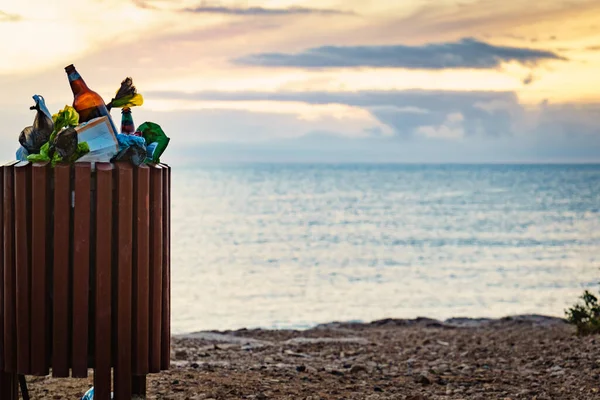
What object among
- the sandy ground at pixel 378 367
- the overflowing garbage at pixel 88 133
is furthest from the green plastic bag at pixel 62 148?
the sandy ground at pixel 378 367

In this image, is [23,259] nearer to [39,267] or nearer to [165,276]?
[39,267]

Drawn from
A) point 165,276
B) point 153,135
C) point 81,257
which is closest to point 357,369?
point 165,276

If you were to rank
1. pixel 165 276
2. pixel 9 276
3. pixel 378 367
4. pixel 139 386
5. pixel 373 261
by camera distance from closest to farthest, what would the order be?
pixel 9 276 → pixel 165 276 → pixel 139 386 → pixel 378 367 → pixel 373 261

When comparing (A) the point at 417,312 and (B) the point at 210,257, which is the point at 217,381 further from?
(B) the point at 210,257

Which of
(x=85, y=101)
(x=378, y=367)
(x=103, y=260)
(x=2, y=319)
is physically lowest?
(x=378, y=367)

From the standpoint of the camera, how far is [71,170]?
13.9ft

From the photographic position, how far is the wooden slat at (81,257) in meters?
4.19

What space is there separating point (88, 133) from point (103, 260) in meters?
0.69

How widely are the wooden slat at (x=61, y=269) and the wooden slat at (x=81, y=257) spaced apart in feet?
0.16

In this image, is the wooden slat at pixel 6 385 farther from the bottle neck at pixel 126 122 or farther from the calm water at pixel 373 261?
the calm water at pixel 373 261

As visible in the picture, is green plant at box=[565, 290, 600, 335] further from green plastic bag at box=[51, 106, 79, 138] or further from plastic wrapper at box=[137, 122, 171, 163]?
green plastic bag at box=[51, 106, 79, 138]

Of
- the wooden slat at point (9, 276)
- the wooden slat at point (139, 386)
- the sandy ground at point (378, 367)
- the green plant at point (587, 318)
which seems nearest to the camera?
the wooden slat at point (9, 276)

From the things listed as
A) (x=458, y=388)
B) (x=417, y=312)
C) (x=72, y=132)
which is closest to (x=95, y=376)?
(x=72, y=132)

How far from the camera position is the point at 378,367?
753 centimetres
